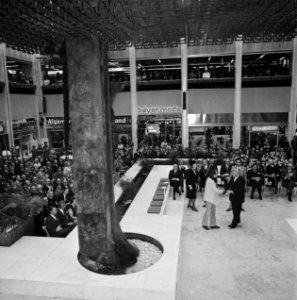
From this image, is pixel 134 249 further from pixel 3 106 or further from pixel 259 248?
pixel 3 106

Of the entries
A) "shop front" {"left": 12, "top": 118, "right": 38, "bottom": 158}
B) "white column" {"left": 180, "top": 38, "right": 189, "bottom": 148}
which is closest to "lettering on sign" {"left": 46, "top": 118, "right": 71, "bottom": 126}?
Result: "shop front" {"left": 12, "top": 118, "right": 38, "bottom": 158}

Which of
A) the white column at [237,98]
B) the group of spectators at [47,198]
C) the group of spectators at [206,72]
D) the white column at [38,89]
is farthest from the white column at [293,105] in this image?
the white column at [38,89]

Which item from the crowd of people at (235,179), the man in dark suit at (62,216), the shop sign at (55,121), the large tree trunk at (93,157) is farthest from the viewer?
the shop sign at (55,121)

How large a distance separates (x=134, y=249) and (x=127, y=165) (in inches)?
385

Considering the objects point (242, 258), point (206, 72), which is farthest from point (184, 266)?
point (206, 72)

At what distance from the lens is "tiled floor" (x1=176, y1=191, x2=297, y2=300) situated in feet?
19.6

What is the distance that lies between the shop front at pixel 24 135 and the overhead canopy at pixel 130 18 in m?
13.4

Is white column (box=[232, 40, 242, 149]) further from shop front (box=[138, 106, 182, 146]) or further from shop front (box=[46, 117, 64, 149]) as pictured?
shop front (box=[46, 117, 64, 149])

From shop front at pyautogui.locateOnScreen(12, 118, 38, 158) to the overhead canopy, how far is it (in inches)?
527

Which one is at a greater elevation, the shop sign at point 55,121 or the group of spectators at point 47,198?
the shop sign at point 55,121

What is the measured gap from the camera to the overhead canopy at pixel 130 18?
16.6 feet

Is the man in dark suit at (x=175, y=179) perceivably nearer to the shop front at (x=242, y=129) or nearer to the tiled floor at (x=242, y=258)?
the tiled floor at (x=242, y=258)

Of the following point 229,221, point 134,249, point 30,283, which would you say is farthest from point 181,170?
point 30,283

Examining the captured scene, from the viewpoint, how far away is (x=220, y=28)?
9.81 metres
